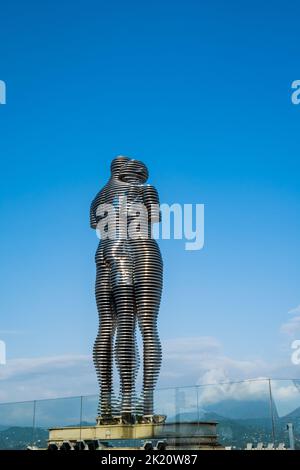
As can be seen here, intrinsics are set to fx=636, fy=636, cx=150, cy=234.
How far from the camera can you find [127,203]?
2700 cm

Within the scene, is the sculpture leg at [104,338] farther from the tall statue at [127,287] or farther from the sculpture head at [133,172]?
the sculpture head at [133,172]

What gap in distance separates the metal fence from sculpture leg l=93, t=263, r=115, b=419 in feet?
11.2

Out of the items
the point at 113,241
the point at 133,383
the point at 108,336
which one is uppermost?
the point at 113,241

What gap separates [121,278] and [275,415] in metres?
11.0

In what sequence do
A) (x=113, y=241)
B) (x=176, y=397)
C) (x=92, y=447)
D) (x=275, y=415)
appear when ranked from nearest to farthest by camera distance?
(x=275, y=415) < (x=176, y=397) < (x=92, y=447) < (x=113, y=241)

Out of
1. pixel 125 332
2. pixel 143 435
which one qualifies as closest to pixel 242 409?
pixel 143 435

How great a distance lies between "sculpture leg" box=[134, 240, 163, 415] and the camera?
25.0m

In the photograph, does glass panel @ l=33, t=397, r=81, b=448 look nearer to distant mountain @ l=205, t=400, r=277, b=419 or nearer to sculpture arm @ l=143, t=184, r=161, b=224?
distant mountain @ l=205, t=400, r=277, b=419

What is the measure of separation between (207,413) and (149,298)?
25.3 feet

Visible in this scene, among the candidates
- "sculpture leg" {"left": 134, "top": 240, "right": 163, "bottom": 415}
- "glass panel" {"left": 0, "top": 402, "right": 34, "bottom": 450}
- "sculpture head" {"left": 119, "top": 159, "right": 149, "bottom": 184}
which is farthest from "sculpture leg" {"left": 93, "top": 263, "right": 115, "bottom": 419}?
"sculpture head" {"left": 119, "top": 159, "right": 149, "bottom": 184}

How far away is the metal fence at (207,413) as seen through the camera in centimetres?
1644

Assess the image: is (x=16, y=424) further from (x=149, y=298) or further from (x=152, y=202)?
(x=152, y=202)
